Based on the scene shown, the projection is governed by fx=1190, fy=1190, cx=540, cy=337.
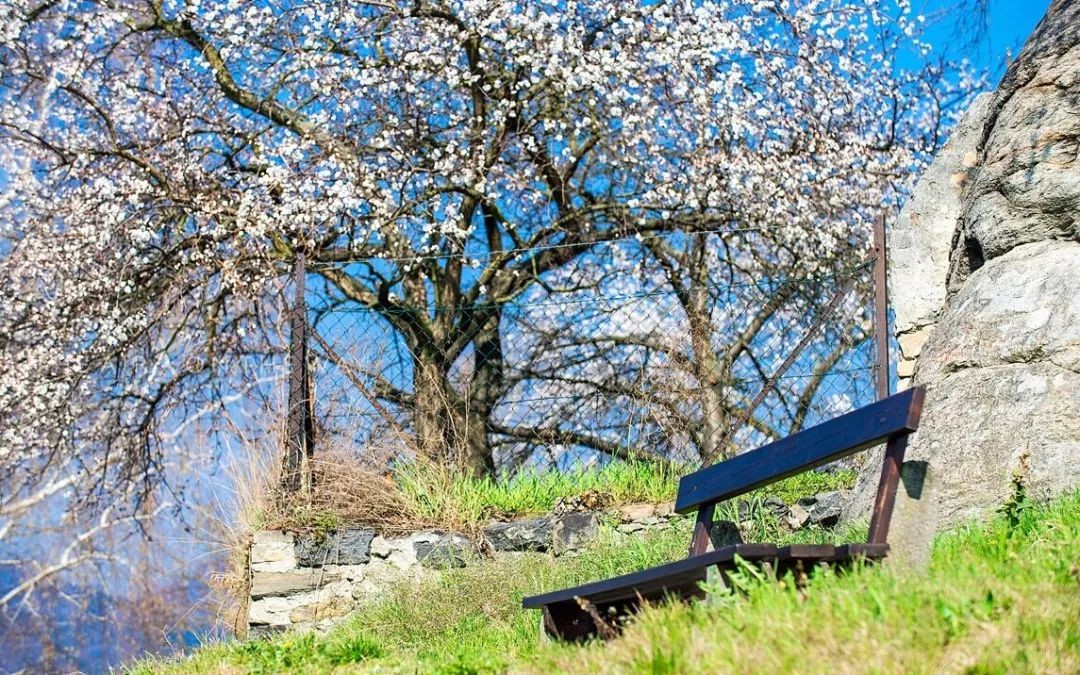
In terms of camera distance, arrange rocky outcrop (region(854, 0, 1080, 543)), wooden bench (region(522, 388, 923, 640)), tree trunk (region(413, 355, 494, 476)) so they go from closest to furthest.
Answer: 1. wooden bench (region(522, 388, 923, 640))
2. rocky outcrop (region(854, 0, 1080, 543))
3. tree trunk (region(413, 355, 494, 476))

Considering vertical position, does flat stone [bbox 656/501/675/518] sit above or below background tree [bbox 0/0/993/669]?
below

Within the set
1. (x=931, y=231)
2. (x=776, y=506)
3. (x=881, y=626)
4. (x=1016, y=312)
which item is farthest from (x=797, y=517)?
(x=881, y=626)

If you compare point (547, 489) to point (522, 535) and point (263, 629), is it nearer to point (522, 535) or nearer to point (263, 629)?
point (522, 535)

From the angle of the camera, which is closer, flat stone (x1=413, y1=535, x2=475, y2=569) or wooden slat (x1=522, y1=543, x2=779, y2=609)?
wooden slat (x1=522, y1=543, x2=779, y2=609)

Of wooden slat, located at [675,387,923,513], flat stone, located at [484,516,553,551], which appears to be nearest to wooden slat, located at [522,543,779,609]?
wooden slat, located at [675,387,923,513]

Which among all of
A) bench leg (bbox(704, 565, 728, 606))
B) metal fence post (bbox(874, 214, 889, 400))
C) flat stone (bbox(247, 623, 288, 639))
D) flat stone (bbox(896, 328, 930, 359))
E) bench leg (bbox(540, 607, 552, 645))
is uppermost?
metal fence post (bbox(874, 214, 889, 400))

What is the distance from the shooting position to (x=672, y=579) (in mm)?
3645

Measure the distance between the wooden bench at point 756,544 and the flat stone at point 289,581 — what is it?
311 cm

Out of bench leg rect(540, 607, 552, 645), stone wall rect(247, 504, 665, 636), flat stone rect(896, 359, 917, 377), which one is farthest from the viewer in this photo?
stone wall rect(247, 504, 665, 636)

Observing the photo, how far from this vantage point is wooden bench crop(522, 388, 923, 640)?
3.44m

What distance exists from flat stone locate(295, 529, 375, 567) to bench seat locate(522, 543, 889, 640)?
2963 millimetres

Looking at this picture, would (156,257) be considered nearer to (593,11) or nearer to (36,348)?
(36,348)

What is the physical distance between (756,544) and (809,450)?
53 cm

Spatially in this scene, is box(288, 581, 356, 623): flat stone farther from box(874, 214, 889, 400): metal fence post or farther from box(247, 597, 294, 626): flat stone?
box(874, 214, 889, 400): metal fence post
